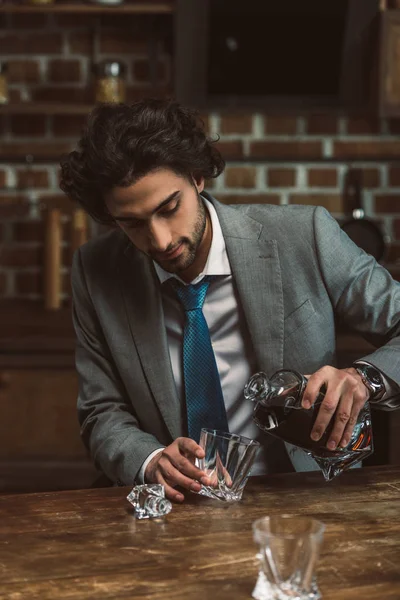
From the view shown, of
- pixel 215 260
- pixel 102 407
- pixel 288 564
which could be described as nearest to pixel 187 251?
pixel 215 260

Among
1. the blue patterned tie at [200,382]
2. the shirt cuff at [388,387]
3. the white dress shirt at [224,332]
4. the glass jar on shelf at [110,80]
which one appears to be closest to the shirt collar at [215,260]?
the white dress shirt at [224,332]

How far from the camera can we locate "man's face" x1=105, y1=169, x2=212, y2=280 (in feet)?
4.90

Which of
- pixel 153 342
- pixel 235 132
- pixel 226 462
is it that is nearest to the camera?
pixel 226 462

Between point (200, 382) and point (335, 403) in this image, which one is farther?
point (200, 382)

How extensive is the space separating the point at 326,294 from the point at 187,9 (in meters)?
1.52

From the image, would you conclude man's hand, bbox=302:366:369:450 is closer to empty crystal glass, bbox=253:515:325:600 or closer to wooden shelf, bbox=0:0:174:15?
empty crystal glass, bbox=253:515:325:600

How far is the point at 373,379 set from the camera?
1.40 metres

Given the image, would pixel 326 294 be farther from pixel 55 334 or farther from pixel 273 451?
pixel 55 334

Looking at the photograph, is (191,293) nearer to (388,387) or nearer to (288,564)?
(388,387)

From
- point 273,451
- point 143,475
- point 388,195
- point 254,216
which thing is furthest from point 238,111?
point 143,475

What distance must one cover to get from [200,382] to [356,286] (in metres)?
0.36

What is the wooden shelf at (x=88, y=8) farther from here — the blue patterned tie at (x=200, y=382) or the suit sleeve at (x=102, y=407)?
the blue patterned tie at (x=200, y=382)

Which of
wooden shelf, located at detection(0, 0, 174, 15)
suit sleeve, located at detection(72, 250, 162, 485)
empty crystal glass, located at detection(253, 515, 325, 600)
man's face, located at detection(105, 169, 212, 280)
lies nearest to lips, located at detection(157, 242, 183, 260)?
man's face, located at detection(105, 169, 212, 280)

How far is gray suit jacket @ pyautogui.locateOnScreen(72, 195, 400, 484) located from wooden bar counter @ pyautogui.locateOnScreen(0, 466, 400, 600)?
1.19 ft
